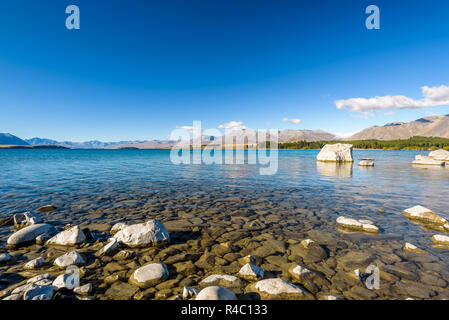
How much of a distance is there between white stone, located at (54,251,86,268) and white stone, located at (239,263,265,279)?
14.7 ft

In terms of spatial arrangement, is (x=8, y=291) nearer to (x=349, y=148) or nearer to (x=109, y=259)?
(x=109, y=259)

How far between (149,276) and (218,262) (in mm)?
1954

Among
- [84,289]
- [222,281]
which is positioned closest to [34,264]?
[84,289]

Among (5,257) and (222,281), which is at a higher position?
(5,257)

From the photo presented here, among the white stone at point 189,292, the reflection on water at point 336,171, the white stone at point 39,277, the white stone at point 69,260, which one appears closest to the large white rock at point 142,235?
the white stone at point 69,260

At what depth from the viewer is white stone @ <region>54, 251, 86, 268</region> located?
5402mm

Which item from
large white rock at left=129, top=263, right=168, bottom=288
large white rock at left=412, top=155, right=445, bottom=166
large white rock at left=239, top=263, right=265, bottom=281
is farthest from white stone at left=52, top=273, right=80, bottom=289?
large white rock at left=412, top=155, right=445, bottom=166

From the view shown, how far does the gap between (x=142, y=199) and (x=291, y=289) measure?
11485mm

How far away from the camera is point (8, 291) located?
435 cm

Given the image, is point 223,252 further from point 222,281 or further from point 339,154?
point 339,154

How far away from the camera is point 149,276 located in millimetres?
4902

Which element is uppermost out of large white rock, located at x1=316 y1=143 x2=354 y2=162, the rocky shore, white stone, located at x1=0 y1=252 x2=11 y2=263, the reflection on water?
large white rock, located at x1=316 y1=143 x2=354 y2=162

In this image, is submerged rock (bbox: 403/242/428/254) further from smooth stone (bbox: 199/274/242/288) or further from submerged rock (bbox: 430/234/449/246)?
smooth stone (bbox: 199/274/242/288)
